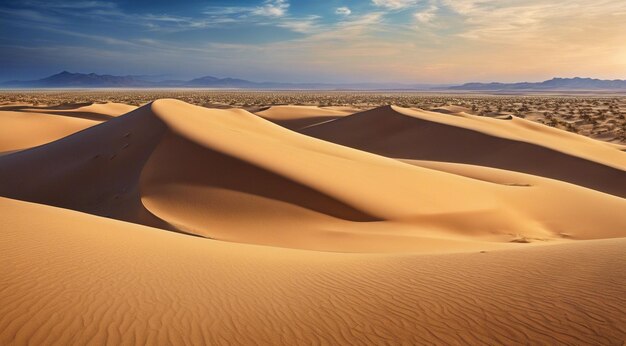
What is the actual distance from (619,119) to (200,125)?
140 feet

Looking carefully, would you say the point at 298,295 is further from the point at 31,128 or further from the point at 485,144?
the point at 31,128

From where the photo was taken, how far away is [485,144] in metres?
28.4

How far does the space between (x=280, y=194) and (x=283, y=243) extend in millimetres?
2568

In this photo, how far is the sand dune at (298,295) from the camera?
13.0ft

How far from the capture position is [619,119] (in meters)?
44.9

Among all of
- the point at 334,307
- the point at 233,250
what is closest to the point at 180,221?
the point at 233,250

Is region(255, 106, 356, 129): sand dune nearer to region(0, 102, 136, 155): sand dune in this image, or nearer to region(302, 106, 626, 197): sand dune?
region(302, 106, 626, 197): sand dune

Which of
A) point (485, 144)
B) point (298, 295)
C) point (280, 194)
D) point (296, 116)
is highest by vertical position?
point (298, 295)

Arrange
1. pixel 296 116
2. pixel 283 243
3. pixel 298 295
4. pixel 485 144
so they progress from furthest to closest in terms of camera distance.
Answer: pixel 296 116 → pixel 485 144 → pixel 283 243 → pixel 298 295

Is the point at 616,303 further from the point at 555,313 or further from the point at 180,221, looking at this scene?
the point at 180,221

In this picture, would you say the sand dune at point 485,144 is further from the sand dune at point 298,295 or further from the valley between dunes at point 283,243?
the sand dune at point 298,295

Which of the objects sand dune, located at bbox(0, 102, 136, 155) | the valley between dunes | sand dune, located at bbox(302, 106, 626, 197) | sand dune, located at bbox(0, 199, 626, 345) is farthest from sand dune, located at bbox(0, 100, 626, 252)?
sand dune, located at bbox(0, 102, 136, 155)

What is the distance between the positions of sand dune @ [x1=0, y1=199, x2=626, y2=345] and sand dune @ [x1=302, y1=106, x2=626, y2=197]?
732 inches

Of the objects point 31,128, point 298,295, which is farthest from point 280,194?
point 31,128
